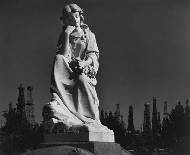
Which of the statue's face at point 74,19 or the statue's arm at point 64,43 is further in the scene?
the statue's face at point 74,19

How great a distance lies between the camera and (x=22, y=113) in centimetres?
3938

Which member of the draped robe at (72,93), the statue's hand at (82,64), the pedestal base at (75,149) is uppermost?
the statue's hand at (82,64)

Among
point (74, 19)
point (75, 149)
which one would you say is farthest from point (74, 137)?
point (74, 19)

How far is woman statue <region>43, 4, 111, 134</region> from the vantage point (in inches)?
628

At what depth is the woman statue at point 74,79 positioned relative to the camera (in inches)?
628

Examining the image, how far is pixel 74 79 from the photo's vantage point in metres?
16.5

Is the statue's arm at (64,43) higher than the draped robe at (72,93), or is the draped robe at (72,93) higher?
the statue's arm at (64,43)

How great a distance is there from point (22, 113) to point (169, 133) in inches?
399

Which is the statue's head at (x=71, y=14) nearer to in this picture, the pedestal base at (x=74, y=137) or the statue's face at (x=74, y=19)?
the statue's face at (x=74, y=19)

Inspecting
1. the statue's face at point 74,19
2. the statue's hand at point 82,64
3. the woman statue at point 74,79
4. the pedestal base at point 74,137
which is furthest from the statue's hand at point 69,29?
the pedestal base at point 74,137

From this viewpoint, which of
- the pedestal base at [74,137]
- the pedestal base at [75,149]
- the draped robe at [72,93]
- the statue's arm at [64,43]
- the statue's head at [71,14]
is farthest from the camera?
the statue's head at [71,14]

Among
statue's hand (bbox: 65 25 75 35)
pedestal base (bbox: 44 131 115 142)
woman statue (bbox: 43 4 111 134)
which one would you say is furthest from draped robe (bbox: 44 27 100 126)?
pedestal base (bbox: 44 131 115 142)

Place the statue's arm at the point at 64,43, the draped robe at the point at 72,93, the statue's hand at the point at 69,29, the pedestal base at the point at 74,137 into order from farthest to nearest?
the statue's hand at the point at 69,29 → the statue's arm at the point at 64,43 → the draped robe at the point at 72,93 → the pedestal base at the point at 74,137

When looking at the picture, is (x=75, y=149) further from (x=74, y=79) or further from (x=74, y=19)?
(x=74, y=19)
